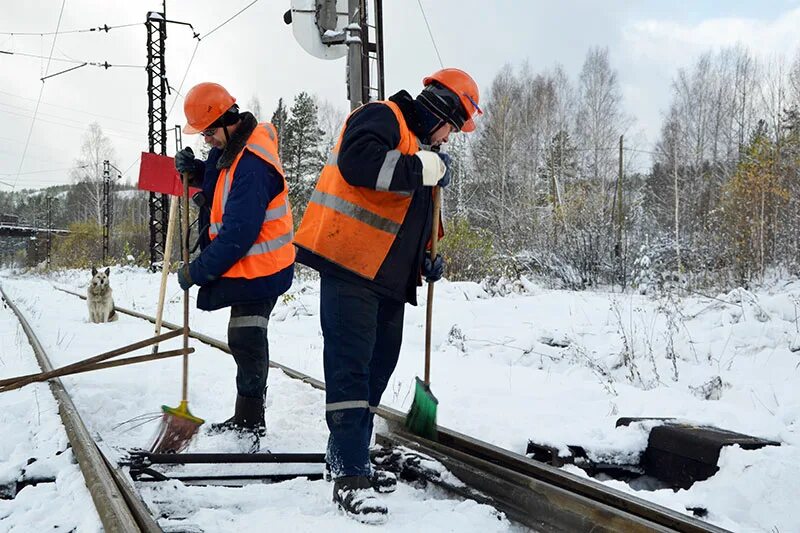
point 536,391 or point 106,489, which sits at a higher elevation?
point 106,489

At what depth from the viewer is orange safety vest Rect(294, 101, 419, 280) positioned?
2822 millimetres

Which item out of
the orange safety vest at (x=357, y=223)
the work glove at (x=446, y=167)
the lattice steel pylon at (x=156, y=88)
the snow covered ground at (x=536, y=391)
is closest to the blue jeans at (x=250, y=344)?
the snow covered ground at (x=536, y=391)

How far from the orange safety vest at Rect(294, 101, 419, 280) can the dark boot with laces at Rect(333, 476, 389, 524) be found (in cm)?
94

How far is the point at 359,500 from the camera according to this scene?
2.54m

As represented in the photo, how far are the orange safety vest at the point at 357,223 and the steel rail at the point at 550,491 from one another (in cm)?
112

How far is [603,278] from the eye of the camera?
41.5 feet

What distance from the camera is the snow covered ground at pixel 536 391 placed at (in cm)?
269

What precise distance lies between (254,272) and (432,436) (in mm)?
1441

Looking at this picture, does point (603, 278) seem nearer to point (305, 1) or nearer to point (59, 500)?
point (305, 1)

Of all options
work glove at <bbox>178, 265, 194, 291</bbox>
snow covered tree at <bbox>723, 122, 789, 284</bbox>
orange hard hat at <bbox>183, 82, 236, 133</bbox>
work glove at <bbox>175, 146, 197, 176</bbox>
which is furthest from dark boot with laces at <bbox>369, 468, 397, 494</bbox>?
snow covered tree at <bbox>723, 122, 789, 284</bbox>

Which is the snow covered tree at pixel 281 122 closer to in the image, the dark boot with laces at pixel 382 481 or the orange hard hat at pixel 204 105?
the orange hard hat at pixel 204 105

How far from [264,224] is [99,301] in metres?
8.37

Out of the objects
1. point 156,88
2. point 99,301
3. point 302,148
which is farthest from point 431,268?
point 302,148

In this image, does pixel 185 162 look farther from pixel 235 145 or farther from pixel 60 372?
pixel 60 372
